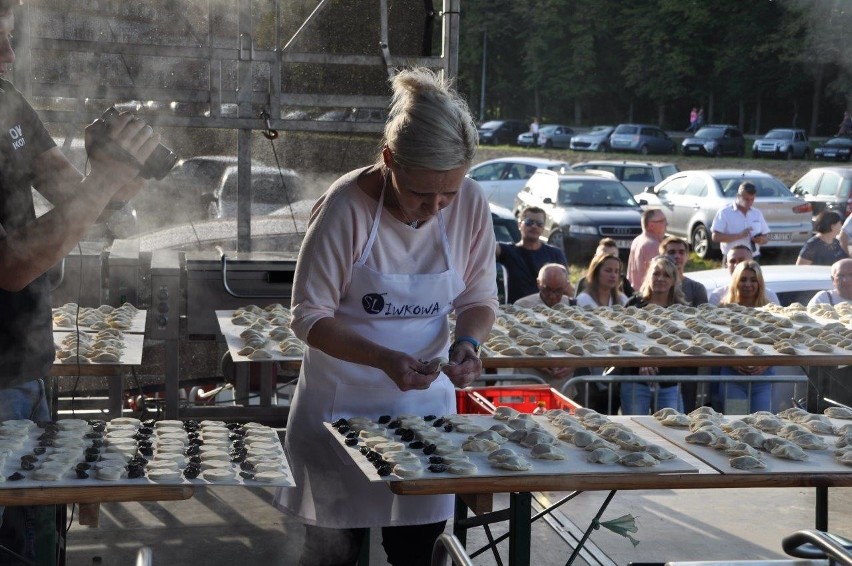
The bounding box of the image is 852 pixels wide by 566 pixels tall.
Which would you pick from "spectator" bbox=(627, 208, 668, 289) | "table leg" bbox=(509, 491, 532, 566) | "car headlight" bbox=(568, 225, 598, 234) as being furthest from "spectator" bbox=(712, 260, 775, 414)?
"car headlight" bbox=(568, 225, 598, 234)

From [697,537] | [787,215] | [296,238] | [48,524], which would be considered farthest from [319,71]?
[787,215]

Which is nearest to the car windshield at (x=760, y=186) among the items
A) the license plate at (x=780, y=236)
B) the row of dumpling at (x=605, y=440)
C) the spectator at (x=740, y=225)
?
the license plate at (x=780, y=236)

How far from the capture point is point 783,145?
27062mm

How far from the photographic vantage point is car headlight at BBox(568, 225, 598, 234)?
1588 cm

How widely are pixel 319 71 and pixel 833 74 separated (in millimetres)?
12045

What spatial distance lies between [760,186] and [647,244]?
7694 millimetres

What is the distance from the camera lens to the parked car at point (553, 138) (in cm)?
3775

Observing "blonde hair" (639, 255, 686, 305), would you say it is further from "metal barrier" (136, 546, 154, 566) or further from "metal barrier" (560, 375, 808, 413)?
"metal barrier" (136, 546, 154, 566)

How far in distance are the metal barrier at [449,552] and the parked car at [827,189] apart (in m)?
15.2

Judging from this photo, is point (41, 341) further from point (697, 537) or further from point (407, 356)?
point (697, 537)

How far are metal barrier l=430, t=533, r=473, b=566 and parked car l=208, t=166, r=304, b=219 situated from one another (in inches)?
224

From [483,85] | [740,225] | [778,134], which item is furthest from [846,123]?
[483,85]

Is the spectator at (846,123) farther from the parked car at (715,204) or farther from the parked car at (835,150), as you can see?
the parked car at (835,150)

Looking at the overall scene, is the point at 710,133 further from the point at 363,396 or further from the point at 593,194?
the point at 363,396
